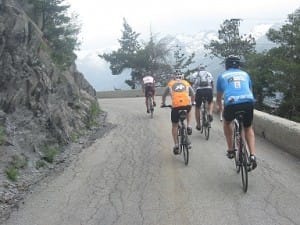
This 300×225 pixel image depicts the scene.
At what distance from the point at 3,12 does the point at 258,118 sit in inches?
287

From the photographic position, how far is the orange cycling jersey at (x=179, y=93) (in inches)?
429

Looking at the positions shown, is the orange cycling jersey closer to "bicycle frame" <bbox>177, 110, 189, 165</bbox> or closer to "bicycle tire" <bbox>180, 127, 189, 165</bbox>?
"bicycle frame" <bbox>177, 110, 189, 165</bbox>

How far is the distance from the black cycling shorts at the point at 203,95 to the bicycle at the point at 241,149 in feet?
16.7

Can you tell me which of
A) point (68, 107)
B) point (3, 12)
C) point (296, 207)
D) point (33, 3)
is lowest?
point (296, 207)

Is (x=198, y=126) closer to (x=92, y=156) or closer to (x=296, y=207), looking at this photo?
(x=92, y=156)

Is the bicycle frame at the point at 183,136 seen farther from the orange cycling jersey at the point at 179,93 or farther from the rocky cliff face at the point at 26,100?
the rocky cliff face at the point at 26,100

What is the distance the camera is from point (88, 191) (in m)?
8.70

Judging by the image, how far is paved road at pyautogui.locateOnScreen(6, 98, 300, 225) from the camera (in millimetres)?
6992

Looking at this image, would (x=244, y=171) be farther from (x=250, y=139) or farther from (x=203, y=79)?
(x=203, y=79)

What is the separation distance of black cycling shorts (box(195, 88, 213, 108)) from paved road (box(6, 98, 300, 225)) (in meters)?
1.66

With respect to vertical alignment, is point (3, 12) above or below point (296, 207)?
above

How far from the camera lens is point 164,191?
8297 mm

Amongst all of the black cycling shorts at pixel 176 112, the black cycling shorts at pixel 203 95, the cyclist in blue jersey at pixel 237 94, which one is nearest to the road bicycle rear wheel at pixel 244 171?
the cyclist in blue jersey at pixel 237 94

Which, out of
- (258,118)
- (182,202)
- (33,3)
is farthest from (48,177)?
(33,3)
